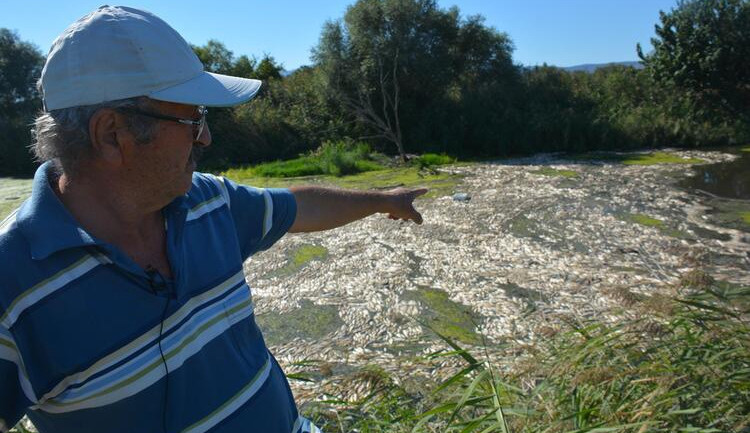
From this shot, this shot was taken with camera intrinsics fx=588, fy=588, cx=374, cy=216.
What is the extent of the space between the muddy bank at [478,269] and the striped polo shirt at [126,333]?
5.43 feet

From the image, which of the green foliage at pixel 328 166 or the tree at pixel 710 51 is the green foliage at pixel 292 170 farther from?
the tree at pixel 710 51

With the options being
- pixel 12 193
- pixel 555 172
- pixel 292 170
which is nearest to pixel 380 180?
pixel 292 170

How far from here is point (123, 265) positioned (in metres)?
1.25

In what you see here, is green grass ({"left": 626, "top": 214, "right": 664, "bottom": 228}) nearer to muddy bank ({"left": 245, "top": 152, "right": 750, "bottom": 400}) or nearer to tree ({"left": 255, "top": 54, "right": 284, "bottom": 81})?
muddy bank ({"left": 245, "top": 152, "right": 750, "bottom": 400})

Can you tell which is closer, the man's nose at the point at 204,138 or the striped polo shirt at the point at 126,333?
the striped polo shirt at the point at 126,333

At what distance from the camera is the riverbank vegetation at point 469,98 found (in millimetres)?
13922

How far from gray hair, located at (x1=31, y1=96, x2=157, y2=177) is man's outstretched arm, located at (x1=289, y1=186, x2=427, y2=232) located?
27.1 inches

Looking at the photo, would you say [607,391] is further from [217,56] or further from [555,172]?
[217,56]

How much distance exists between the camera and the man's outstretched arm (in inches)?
76.7

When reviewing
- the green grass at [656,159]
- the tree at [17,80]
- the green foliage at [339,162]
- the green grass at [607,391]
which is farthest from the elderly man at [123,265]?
the tree at [17,80]

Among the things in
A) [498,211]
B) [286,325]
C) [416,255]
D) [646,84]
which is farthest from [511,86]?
[286,325]

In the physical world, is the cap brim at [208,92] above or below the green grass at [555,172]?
above

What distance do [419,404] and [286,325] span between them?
Result: 2226 millimetres

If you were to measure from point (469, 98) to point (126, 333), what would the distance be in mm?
15577
